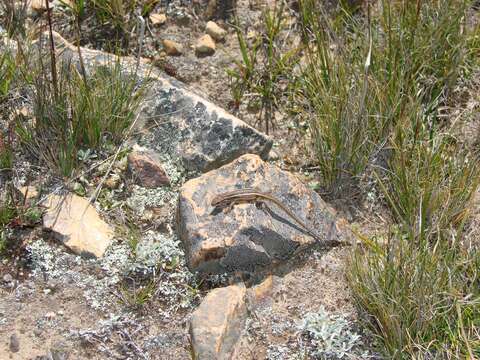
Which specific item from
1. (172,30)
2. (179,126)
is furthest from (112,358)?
(172,30)

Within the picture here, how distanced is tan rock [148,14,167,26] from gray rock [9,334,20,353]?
239 cm

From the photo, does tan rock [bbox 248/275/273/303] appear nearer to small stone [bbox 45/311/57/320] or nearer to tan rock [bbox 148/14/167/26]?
small stone [bbox 45/311/57/320]

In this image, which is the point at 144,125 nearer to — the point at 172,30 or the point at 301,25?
the point at 172,30

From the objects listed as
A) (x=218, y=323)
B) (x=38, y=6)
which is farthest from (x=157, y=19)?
(x=218, y=323)

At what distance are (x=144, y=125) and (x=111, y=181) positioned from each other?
0.43 metres

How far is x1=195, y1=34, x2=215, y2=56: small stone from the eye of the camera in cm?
468

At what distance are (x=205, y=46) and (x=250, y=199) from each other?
1.41m

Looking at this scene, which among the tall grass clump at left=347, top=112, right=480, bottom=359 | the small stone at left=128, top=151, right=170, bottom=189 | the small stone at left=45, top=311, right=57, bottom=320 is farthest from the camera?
the small stone at left=128, top=151, right=170, bottom=189

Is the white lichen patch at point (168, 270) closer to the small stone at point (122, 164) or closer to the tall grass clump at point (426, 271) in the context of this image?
Result: the small stone at point (122, 164)

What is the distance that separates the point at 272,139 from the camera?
166 inches

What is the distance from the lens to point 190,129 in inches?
162

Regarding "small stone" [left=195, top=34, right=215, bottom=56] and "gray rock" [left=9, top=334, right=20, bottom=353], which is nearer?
"gray rock" [left=9, top=334, right=20, bottom=353]

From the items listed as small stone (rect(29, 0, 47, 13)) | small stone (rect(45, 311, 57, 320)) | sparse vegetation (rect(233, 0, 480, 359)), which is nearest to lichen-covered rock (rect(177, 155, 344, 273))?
sparse vegetation (rect(233, 0, 480, 359))

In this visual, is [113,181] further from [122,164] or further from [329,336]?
[329,336]
